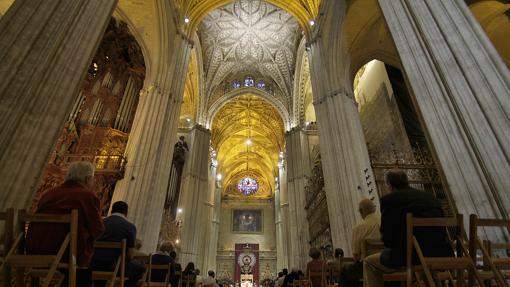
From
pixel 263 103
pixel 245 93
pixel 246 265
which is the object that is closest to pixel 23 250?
pixel 245 93

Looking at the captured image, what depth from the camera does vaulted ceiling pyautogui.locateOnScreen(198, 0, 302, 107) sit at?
1529 centimetres

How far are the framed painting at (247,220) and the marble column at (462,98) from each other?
2415 cm

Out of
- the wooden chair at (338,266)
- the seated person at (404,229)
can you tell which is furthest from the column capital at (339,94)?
the seated person at (404,229)

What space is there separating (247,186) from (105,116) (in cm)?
2156

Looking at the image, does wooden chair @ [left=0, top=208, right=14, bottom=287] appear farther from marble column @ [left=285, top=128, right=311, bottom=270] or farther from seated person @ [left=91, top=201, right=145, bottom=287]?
marble column @ [left=285, top=128, right=311, bottom=270]

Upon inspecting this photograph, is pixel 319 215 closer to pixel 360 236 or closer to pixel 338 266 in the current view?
pixel 338 266

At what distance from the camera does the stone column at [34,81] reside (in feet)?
9.35

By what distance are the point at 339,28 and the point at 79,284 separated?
9211 millimetres

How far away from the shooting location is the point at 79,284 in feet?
5.98

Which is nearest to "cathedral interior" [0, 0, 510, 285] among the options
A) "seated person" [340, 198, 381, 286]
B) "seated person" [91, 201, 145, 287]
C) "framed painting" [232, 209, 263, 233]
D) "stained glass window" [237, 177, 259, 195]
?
"seated person" [91, 201, 145, 287]

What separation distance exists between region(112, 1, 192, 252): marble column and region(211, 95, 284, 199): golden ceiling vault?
33.2 ft

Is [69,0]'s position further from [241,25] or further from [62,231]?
[241,25]

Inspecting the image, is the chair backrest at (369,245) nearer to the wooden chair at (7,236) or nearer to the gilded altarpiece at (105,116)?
the wooden chair at (7,236)

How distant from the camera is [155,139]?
7.29 meters
